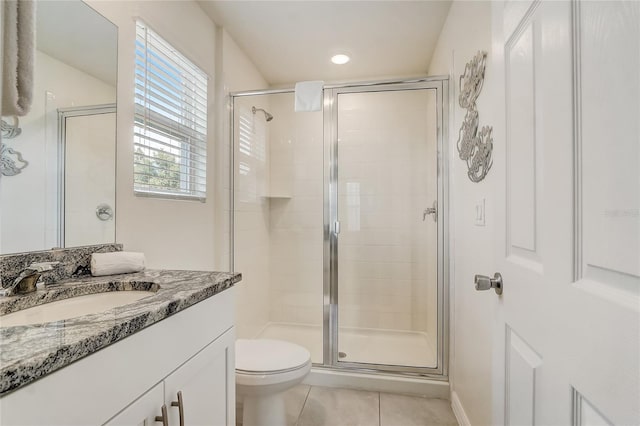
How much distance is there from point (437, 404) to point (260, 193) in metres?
2.04

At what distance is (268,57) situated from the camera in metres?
2.52

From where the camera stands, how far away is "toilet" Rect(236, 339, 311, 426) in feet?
4.65

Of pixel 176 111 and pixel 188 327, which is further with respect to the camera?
pixel 176 111

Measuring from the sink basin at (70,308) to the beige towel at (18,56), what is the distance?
1.72ft

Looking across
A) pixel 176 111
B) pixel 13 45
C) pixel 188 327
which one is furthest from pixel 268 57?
pixel 188 327

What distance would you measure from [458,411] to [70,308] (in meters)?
1.92

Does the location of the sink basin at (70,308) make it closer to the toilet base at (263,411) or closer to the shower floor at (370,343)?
the toilet base at (263,411)

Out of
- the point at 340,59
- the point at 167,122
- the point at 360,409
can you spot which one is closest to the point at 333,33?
the point at 340,59

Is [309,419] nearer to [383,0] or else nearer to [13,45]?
[13,45]

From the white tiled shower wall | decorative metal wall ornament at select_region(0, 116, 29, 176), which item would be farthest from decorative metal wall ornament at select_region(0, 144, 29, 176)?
the white tiled shower wall

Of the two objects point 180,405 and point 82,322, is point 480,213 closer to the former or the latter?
point 180,405

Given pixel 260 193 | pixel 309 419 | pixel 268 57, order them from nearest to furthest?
pixel 309 419, pixel 268 57, pixel 260 193

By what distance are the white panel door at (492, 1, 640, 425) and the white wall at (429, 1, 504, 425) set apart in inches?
10.0

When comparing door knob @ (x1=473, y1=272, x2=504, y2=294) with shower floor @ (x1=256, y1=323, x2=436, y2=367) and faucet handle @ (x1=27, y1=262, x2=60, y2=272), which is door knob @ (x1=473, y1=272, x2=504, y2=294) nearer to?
faucet handle @ (x1=27, y1=262, x2=60, y2=272)
